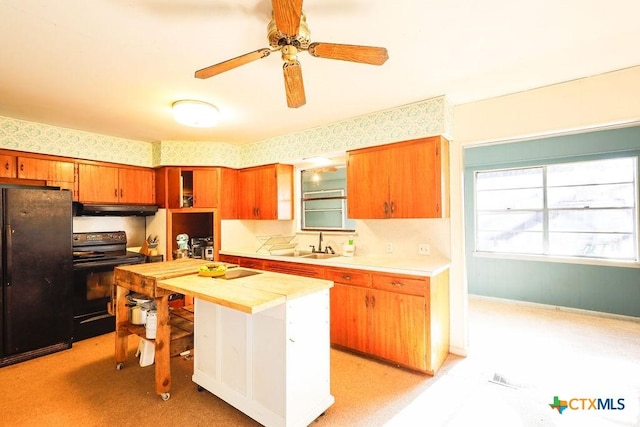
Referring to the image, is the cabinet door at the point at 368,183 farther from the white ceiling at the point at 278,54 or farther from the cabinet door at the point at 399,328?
the cabinet door at the point at 399,328

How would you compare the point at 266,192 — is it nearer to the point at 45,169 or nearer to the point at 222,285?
the point at 222,285

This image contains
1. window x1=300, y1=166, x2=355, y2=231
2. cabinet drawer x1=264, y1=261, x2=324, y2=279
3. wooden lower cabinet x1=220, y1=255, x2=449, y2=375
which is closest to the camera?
wooden lower cabinet x1=220, y1=255, x2=449, y2=375

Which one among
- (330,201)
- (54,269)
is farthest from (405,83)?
(54,269)

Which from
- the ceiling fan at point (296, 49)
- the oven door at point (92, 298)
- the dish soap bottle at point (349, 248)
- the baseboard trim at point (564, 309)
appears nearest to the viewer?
the ceiling fan at point (296, 49)

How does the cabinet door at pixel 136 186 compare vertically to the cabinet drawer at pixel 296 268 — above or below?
above

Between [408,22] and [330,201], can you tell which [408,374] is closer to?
[330,201]

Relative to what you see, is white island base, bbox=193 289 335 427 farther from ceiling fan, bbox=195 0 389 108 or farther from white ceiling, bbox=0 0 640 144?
white ceiling, bbox=0 0 640 144

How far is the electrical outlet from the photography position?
313 centimetres

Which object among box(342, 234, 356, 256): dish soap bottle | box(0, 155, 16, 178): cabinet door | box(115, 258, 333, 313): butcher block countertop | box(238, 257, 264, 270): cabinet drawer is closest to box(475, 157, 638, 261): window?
box(342, 234, 356, 256): dish soap bottle

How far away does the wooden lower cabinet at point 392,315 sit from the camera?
2.53 meters

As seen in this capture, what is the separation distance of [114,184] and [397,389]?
162 inches

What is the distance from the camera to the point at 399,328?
2646 mm

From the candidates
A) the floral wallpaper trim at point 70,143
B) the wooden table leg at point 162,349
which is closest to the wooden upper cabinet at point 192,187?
the floral wallpaper trim at point 70,143

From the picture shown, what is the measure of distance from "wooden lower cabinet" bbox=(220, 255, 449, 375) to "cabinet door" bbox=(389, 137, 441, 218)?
64cm
